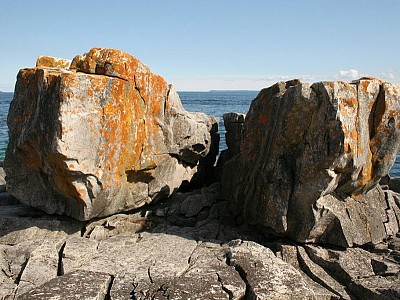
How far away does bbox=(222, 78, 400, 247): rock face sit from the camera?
8695mm

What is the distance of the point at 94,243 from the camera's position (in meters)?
8.80

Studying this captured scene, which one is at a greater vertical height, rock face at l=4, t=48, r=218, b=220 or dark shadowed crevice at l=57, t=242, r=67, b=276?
rock face at l=4, t=48, r=218, b=220

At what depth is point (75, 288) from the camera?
22.1 ft

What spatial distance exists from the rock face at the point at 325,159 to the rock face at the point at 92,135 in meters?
2.73

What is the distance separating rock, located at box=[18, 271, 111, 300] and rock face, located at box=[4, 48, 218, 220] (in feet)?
7.72

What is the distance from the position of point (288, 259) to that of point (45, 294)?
16.2 ft

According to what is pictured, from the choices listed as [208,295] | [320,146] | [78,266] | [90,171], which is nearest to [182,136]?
[90,171]

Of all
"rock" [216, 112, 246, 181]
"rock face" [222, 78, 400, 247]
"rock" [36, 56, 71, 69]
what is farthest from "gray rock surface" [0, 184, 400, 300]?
"rock" [36, 56, 71, 69]

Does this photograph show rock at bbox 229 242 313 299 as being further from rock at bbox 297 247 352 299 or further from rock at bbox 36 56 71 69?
rock at bbox 36 56 71 69

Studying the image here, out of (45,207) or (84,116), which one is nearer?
(84,116)

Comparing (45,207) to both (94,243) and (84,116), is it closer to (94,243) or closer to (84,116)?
(94,243)

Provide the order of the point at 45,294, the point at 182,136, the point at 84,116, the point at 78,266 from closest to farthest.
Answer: the point at 45,294 → the point at 78,266 → the point at 84,116 → the point at 182,136

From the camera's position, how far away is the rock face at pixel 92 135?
28.1 feet

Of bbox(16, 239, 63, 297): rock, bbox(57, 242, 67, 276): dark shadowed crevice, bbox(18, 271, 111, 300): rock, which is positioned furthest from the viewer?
bbox(57, 242, 67, 276): dark shadowed crevice
